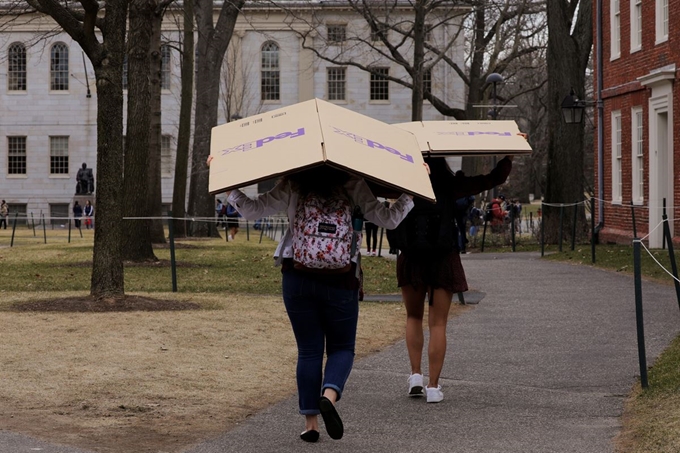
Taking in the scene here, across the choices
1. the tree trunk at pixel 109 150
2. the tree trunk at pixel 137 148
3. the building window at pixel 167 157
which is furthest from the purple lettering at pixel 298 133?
the building window at pixel 167 157

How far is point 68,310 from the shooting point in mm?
13852

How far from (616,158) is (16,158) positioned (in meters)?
45.1

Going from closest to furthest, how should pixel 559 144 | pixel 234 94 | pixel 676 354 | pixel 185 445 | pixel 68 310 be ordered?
pixel 185 445
pixel 676 354
pixel 68 310
pixel 559 144
pixel 234 94

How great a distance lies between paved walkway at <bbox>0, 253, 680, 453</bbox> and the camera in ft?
23.8

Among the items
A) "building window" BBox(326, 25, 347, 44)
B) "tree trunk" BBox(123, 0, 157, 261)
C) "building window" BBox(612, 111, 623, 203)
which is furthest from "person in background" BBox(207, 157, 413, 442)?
"building window" BBox(326, 25, 347, 44)

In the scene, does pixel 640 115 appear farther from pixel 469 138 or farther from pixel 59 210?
pixel 59 210

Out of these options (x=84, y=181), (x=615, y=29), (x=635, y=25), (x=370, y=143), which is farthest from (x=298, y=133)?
(x=84, y=181)

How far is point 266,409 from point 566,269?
14.3 meters

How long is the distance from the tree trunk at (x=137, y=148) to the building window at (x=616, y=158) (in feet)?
42.0

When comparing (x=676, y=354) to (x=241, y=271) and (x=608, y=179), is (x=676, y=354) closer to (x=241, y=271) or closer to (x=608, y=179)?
(x=241, y=271)

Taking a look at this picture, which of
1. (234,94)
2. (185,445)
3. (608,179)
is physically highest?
(234,94)

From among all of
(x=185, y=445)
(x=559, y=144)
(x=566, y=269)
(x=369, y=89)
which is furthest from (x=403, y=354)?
(x=369, y=89)

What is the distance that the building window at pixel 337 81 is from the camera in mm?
68312

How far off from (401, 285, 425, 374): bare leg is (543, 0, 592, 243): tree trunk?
72.2 feet
